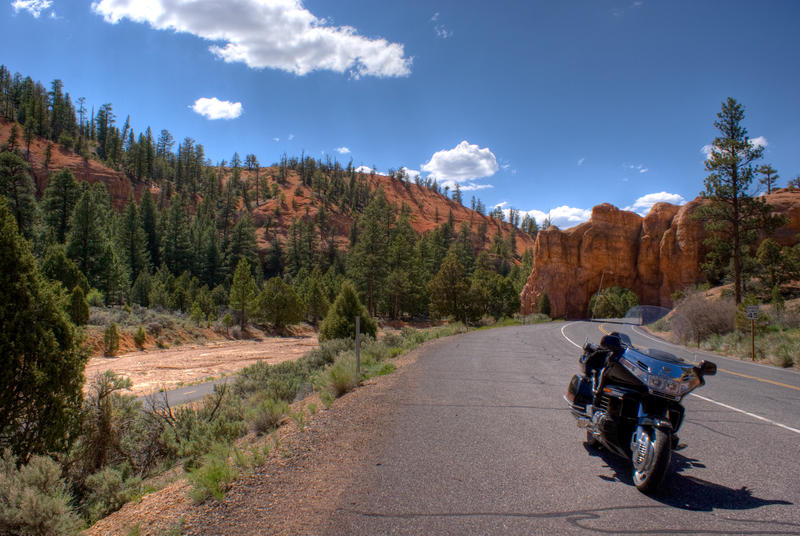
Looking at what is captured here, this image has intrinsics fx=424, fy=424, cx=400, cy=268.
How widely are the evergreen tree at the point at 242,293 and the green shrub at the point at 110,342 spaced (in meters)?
16.0

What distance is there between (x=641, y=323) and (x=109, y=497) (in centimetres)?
4152

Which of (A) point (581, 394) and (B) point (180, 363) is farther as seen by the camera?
(B) point (180, 363)

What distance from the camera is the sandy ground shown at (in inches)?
866

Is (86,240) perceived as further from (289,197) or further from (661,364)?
(289,197)

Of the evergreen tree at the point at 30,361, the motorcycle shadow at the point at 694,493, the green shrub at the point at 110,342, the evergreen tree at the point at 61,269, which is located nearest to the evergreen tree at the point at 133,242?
the evergreen tree at the point at 61,269

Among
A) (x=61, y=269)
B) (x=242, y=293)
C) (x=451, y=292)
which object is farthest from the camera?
(x=451, y=292)

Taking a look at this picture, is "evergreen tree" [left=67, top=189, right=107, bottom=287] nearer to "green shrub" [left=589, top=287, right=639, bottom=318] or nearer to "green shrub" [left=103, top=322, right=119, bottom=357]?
"green shrub" [left=103, top=322, right=119, bottom=357]

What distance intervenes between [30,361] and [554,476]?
5974mm

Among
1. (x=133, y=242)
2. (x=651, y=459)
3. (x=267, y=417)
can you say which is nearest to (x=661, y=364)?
(x=651, y=459)

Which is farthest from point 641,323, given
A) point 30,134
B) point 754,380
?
point 30,134

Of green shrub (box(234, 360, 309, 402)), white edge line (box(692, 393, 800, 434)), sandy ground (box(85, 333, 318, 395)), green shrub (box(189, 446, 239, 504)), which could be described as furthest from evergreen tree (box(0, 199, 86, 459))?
sandy ground (box(85, 333, 318, 395))

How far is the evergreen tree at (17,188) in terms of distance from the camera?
131 feet

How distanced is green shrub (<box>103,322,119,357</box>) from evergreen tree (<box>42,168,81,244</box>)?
27879mm

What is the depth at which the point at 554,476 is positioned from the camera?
399 cm
